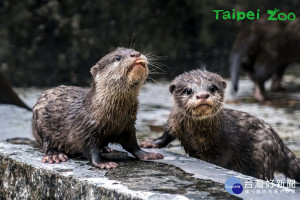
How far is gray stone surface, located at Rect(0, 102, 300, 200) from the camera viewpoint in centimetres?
254

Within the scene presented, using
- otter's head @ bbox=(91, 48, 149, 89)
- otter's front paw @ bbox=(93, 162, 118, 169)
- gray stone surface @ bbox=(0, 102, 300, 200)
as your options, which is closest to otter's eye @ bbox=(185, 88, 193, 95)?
gray stone surface @ bbox=(0, 102, 300, 200)

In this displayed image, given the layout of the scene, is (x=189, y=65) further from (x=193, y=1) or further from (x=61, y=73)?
(x=61, y=73)

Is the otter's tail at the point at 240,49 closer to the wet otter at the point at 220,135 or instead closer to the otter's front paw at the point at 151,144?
the wet otter at the point at 220,135

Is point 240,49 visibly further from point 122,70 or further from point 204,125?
point 122,70

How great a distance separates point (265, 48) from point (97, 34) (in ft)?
7.24

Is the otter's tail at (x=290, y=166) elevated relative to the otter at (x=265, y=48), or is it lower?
lower

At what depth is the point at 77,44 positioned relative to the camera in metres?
7.70

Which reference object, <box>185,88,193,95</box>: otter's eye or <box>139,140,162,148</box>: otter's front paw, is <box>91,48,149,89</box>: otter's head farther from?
<box>139,140,162,148</box>: otter's front paw

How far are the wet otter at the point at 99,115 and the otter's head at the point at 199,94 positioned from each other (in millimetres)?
310

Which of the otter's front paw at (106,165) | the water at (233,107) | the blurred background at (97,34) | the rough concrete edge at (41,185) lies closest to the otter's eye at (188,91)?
the otter's front paw at (106,165)

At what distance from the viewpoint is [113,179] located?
107 inches

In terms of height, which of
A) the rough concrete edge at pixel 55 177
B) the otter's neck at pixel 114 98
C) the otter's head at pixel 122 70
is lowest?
the rough concrete edge at pixel 55 177

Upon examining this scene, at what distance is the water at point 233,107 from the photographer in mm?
4641

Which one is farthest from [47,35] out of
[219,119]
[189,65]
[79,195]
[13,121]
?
[79,195]
